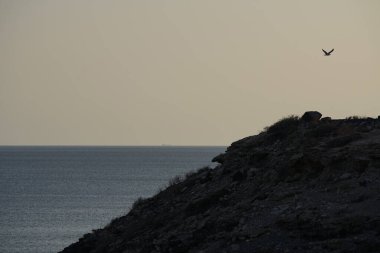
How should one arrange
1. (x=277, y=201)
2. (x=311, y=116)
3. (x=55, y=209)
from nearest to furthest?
(x=277, y=201)
(x=311, y=116)
(x=55, y=209)

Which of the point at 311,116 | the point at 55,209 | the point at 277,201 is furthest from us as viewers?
the point at 55,209

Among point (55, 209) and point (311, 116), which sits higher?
point (311, 116)

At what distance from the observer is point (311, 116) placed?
29250 mm

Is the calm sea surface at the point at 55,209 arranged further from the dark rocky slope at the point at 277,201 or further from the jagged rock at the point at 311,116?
the jagged rock at the point at 311,116

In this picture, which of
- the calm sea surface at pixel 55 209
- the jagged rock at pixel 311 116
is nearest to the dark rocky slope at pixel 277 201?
the jagged rock at pixel 311 116

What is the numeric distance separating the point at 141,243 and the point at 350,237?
25.2 ft

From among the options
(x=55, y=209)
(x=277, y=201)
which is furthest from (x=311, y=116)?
(x=55, y=209)

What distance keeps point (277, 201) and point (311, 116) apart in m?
7.01

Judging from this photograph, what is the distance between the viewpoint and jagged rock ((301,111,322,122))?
95.7 ft

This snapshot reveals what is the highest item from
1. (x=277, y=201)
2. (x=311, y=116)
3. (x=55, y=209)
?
(x=311, y=116)

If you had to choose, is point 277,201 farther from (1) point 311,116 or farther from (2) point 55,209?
(2) point 55,209

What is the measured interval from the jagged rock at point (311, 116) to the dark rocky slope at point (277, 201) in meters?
0.04

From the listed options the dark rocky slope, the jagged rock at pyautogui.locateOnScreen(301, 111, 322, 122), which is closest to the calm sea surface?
the dark rocky slope

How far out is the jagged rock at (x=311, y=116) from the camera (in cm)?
2917
